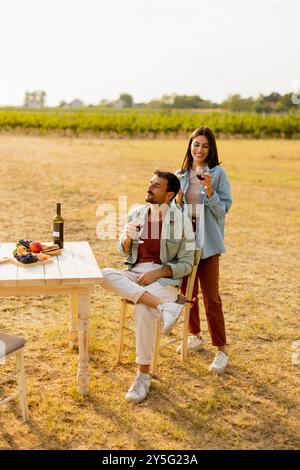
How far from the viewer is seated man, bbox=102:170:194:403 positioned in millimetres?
3744

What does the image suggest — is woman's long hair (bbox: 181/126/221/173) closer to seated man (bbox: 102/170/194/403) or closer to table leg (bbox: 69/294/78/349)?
seated man (bbox: 102/170/194/403)

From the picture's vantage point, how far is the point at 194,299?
433 cm

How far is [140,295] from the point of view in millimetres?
3768

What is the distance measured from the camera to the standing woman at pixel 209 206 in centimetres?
403

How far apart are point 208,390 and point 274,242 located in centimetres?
451

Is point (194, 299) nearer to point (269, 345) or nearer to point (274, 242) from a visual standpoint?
point (269, 345)

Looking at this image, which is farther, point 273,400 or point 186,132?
point 186,132

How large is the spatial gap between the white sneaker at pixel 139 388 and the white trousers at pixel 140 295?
4.2 inches

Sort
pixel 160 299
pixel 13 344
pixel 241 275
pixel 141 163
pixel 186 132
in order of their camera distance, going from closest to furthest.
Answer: pixel 13 344
pixel 160 299
pixel 241 275
pixel 141 163
pixel 186 132

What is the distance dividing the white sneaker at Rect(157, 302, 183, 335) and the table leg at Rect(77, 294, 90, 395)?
48cm

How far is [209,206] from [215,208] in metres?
0.04

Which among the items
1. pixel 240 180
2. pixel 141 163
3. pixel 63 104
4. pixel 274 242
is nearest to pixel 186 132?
pixel 141 163

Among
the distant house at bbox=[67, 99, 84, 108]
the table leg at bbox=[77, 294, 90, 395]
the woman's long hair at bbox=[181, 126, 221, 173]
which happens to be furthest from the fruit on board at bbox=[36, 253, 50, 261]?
the distant house at bbox=[67, 99, 84, 108]

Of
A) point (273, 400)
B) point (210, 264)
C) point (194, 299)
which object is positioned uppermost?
point (210, 264)
